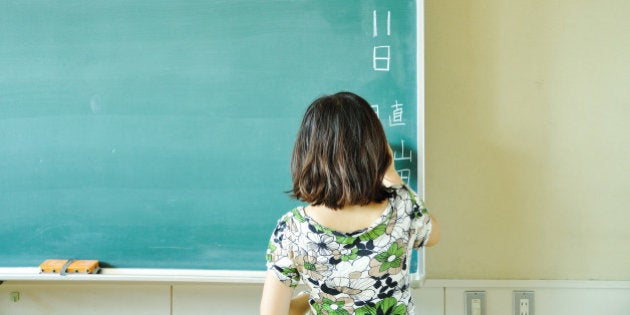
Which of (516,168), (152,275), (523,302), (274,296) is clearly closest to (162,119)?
(152,275)

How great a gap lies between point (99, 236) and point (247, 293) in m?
0.56

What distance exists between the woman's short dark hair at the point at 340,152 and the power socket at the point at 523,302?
3.27ft

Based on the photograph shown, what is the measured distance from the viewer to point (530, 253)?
170 cm

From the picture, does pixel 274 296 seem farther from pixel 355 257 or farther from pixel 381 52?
pixel 381 52

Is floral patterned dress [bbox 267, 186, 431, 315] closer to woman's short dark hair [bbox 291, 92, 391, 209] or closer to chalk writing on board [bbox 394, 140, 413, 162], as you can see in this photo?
woman's short dark hair [bbox 291, 92, 391, 209]

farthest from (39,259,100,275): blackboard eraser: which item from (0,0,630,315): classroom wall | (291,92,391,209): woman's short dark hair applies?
(291,92,391,209): woman's short dark hair

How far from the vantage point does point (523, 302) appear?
1.69 meters

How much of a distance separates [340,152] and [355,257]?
247 mm

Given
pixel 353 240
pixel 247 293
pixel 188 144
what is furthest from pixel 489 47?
pixel 247 293

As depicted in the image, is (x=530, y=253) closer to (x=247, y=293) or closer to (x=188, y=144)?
(x=247, y=293)

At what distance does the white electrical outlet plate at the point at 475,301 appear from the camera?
1694 mm

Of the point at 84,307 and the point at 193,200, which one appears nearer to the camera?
the point at 193,200

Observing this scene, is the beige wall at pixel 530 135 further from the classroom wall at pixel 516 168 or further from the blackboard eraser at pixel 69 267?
the blackboard eraser at pixel 69 267

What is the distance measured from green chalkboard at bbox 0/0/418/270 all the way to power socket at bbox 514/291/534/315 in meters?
0.67
